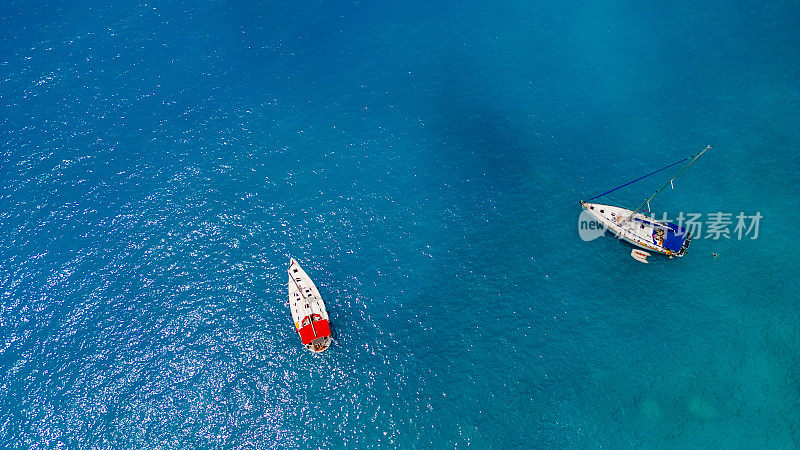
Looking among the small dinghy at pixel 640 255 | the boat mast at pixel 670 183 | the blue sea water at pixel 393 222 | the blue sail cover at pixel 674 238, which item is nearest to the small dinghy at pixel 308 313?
A: the blue sea water at pixel 393 222

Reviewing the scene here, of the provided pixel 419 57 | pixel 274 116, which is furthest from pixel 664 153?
pixel 274 116

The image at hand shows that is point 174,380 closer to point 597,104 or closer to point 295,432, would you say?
point 295,432

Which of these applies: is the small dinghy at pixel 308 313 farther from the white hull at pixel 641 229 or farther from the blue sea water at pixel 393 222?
the white hull at pixel 641 229

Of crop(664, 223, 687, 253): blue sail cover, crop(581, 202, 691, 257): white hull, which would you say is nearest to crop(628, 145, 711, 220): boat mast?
crop(581, 202, 691, 257): white hull

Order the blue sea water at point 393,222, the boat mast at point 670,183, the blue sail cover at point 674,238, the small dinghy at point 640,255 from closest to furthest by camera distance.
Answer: the blue sea water at point 393,222 < the blue sail cover at point 674,238 < the small dinghy at point 640,255 < the boat mast at point 670,183

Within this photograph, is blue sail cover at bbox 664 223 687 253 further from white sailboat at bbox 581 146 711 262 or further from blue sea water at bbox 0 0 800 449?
blue sea water at bbox 0 0 800 449

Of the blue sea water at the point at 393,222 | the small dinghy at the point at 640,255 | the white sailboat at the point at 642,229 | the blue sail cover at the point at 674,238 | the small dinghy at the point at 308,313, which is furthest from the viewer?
the small dinghy at the point at 640,255
